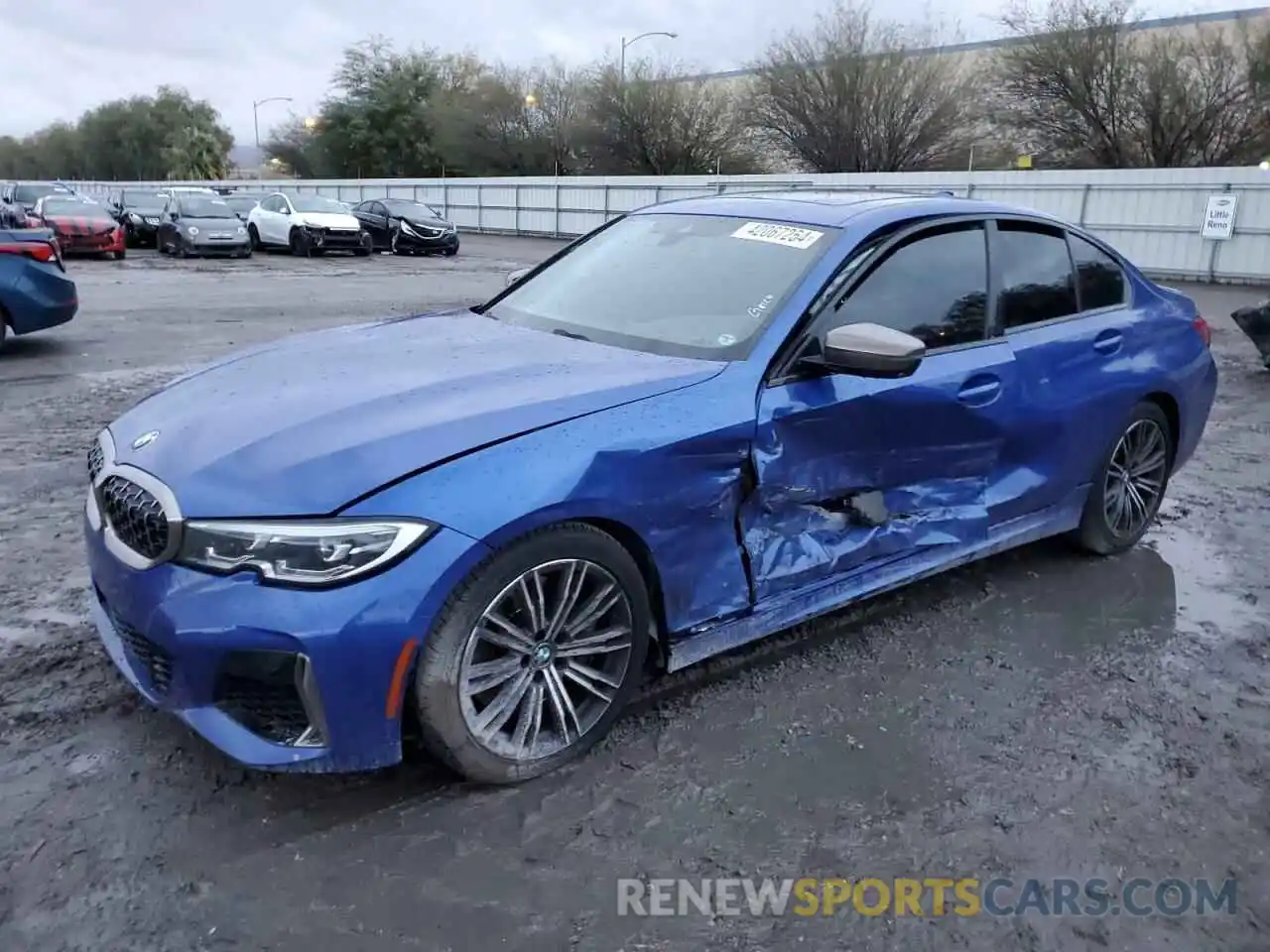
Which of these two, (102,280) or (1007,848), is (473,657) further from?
(102,280)

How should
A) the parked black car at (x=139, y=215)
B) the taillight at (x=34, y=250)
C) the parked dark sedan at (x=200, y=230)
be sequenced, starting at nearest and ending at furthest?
the taillight at (x=34, y=250) → the parked dark sedan at (x=200, y=230) → the parked black car at (x=139, y=215)

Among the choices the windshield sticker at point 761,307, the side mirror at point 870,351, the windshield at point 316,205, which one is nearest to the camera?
the side mirror at point 870,351

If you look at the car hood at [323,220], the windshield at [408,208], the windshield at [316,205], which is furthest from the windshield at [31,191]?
the windshield at [408,208]

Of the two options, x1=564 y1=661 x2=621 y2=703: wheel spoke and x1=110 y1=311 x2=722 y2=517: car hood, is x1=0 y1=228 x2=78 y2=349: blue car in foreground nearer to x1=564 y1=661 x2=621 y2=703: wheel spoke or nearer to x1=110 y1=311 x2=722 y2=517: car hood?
x1=110 y1=311 x2=722 y2=517: car hood

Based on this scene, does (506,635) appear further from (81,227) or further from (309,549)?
(81,227)

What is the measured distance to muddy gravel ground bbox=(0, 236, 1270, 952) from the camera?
2.44m

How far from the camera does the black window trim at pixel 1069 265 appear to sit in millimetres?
4152

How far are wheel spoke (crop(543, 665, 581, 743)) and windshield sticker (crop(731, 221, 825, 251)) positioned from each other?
175 centimetres

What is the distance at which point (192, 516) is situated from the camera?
2598 millimetres

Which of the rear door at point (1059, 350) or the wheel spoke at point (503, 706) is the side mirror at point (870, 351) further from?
the wheel spoke at point (503, 706)

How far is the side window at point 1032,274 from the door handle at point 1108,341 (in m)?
0.18

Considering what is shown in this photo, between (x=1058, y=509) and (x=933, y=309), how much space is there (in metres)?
1.24

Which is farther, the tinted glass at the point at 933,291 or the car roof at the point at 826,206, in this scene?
the car roof at the point at 826,206

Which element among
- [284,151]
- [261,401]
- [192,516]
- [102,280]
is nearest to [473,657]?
[192,516]
